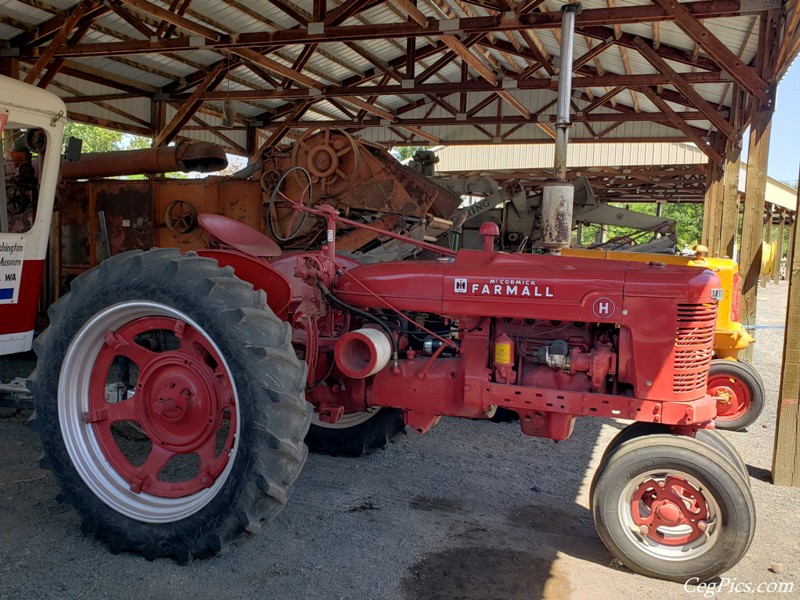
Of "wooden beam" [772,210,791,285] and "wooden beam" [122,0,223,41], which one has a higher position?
"wooden beam" [122,0,223,41]

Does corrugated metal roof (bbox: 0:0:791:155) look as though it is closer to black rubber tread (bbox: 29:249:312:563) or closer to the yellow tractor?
the yellow tractor

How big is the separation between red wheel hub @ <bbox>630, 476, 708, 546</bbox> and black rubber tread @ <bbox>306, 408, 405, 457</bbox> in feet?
5.54

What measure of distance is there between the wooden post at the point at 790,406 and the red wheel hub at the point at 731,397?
4.85ft

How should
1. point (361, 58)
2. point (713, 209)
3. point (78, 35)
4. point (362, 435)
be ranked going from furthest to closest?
point (361, 58) → point (713, 209) → point (78, 35) → point (362, 435)

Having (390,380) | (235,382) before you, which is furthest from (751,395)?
(235,382)

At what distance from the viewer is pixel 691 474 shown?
3049 millimetres

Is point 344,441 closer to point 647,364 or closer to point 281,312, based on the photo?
point 281,312

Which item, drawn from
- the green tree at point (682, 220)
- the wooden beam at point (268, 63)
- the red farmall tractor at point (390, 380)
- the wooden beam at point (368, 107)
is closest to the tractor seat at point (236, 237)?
the red farmall tractor at point (390, 380)

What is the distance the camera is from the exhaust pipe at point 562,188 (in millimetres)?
7555

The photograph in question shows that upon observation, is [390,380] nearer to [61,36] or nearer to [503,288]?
[503,288]

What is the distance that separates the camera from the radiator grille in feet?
10.3

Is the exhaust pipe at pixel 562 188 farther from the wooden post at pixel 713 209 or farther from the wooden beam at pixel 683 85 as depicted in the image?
the wooden post at pixel 713 209

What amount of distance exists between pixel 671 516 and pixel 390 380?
1488mm

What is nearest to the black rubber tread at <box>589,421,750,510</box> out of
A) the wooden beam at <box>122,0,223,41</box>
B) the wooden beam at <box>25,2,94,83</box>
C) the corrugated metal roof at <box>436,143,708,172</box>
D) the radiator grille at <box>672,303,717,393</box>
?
the radiator grille at <box>672,303,717,393</box>
